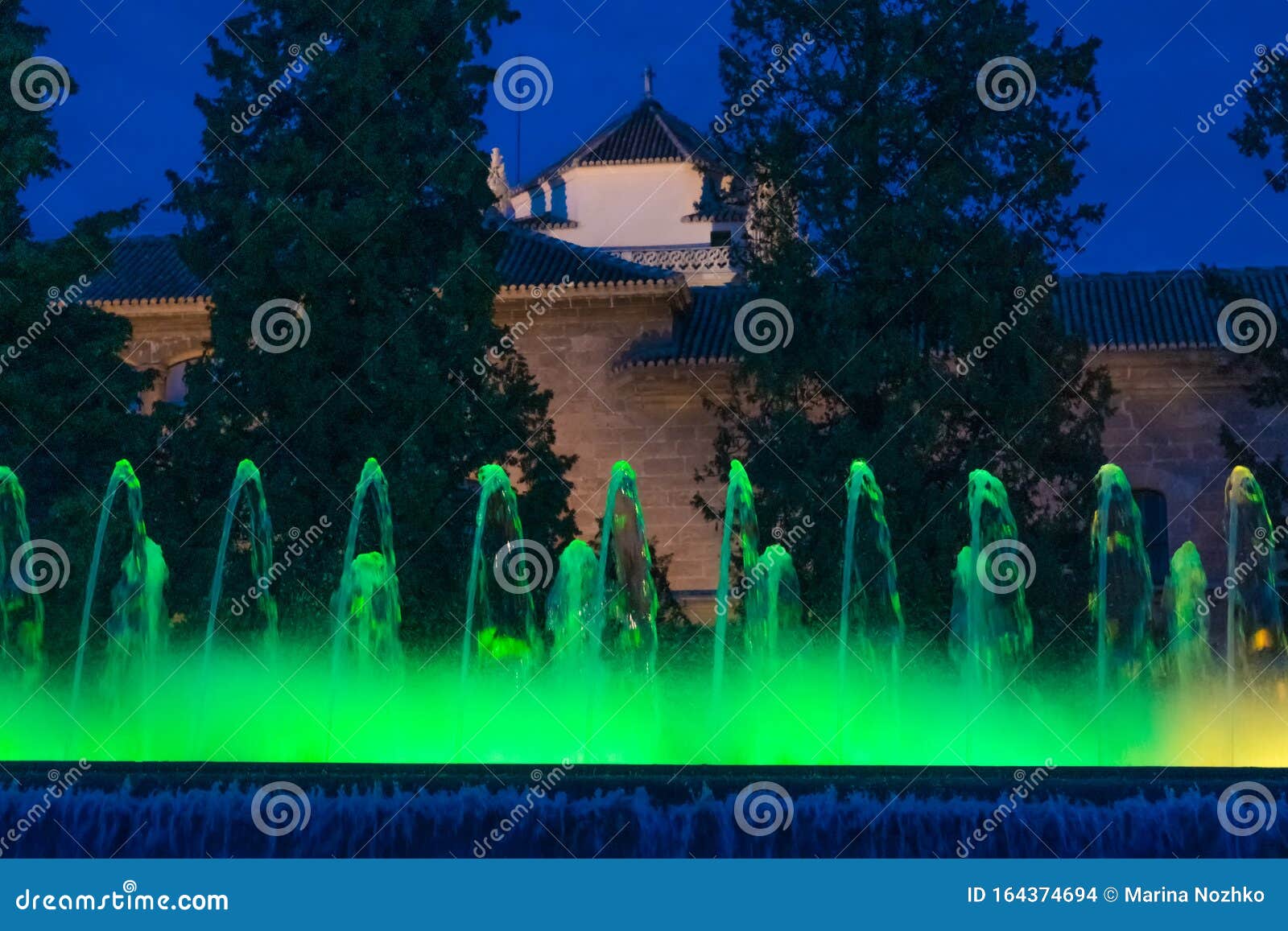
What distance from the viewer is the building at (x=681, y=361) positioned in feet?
73.3

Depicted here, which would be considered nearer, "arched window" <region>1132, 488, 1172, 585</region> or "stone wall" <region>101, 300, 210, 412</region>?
"arched window" <region>1132, 488, 1172, 585</region>

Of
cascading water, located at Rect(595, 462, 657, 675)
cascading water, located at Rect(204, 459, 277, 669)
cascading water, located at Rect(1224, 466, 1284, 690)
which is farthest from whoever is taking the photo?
cascading water, located at Rect(1224, 466, 1284, 690)

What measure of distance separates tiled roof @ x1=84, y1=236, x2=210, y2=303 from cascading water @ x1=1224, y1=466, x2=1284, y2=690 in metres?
13.1

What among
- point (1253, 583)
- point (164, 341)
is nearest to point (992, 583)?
point (1253, 583)

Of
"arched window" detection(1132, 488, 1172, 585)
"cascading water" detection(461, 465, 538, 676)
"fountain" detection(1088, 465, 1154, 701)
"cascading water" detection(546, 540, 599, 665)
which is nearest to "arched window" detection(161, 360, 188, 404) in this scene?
"cascading water" detection(461, 465, 538, 676)

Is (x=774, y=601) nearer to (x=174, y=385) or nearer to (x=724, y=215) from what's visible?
(x=174, y=385)

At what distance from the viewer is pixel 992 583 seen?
699 inches

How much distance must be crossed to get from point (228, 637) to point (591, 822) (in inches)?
357

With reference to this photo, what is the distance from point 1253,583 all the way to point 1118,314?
13.2ft

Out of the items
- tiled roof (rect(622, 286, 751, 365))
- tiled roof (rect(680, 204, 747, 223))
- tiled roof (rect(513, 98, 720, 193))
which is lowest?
tiled roof (rect(622, 286, 751, 365))

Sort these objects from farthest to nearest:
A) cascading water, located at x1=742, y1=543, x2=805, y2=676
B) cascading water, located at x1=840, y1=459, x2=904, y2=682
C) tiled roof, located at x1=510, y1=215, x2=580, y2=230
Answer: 1. tiled roof, located at x1=510, y1=215, x2=580, y2=230
2. cascading water, located at x1=742, y1=543, x2=805, y2=676
3. cascading water, located at x1=840, y1=459, x2=904, y2=682

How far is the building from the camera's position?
73.3ft

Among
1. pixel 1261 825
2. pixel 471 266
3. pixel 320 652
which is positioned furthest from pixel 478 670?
pixel 1261 825

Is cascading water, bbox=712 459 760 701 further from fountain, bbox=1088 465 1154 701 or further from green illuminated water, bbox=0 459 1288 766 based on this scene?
fountain, bbox=1088 465 1154 701
